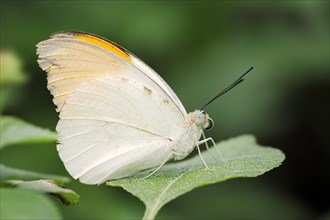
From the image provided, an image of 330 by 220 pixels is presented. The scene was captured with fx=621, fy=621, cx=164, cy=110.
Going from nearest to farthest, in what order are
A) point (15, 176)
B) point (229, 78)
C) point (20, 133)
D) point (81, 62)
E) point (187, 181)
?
point (187, 181) → point (15, 176) → point (20, 133) → point (81, 62) → point (229, 78)

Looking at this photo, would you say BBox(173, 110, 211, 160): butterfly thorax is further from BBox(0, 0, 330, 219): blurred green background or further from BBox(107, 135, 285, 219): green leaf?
BBox(0, 0, 330, 219): blurred green background

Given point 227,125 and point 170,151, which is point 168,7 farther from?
point 170,151

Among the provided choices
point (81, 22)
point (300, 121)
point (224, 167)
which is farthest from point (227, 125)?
point (224, 167)

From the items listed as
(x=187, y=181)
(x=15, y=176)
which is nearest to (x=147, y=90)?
(x=15, y=176)

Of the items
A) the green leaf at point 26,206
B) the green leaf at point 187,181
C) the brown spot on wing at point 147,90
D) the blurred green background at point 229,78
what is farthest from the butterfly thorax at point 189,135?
the blurred green background at point 229,78

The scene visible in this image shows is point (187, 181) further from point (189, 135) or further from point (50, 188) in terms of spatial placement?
point (189, 135)
